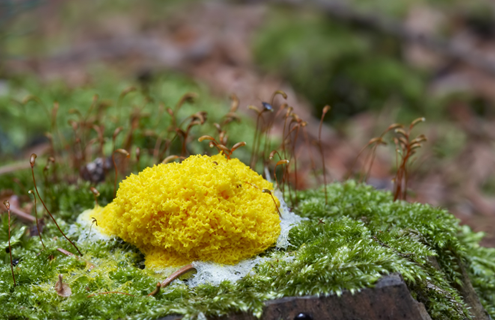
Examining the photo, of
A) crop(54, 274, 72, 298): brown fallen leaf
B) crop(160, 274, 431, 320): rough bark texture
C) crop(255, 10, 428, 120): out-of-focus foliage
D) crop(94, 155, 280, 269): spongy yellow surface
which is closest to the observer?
crop(160, 274, 431, 320): rough bark texture

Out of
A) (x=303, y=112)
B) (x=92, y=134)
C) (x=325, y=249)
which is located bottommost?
(x=325, y=249)

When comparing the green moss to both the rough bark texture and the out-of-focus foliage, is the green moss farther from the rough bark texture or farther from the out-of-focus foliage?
the out-of-focus foliage

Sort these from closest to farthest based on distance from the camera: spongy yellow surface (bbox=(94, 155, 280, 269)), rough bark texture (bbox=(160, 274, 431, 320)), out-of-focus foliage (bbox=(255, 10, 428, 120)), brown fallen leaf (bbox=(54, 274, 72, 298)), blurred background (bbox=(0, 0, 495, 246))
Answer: rough bark texture (bbox=(160, 274, 431, 320)) → brown fallen leaf (bbox=(54, 274, 72, 298)) → spongy yellow surface (bbox=(94, 155, 280, 269)) → blurred background (bbox=(0, 0, 495, 246)) → out-of-focus foliage (bbox=(255, 10, 428, 120))

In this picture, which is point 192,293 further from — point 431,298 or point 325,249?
point 431,298

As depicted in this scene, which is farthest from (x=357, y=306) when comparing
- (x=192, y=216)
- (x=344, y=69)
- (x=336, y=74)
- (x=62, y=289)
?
(x=344, y=69)

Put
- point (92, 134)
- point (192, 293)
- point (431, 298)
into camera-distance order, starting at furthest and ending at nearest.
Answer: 1. point (92, 134)
2. point (431, 298)
3. point (192, 293)

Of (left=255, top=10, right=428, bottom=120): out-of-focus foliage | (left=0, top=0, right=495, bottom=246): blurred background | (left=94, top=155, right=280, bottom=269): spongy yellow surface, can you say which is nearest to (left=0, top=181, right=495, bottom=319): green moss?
(left=94, top=155, right=280, bottom=269): spongy yellow surface

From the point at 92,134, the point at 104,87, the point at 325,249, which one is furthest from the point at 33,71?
the point at 325,249

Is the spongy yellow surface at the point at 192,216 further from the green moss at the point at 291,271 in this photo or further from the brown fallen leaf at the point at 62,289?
the brown fallen leaf at the point at 62,289
